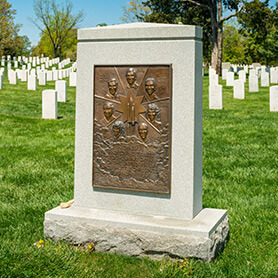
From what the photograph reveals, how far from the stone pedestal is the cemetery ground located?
0.14m

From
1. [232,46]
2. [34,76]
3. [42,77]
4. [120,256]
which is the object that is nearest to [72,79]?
[42,77]

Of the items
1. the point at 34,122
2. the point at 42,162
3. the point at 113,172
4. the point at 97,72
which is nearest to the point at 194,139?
the point at 113,172

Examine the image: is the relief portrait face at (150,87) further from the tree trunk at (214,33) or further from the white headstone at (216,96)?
the tree trunk at (214,33)

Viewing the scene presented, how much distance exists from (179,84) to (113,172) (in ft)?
3.20

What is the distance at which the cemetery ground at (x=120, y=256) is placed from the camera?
10.8ft

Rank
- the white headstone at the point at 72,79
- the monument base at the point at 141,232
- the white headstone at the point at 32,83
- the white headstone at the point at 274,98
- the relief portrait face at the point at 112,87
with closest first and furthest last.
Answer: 1. the monument base at the point at 141,232
2. the relief portrait face at the point at 112,87
3. the white headstone at the point at 274,98
4. the white headstone at the point at 32,83
5. the white headstone at the point at 72,79

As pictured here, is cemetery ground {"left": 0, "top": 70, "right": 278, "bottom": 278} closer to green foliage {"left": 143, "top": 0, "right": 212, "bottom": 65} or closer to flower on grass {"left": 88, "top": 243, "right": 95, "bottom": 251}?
flower on grass {"left": 88, "top": 243, "right": 95, "bottom": 251}

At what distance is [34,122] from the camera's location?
38.9ft

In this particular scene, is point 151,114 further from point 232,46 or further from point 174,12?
point 232,46

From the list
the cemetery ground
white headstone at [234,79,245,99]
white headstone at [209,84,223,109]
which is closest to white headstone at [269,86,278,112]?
white headstone at [209,84,223,109]

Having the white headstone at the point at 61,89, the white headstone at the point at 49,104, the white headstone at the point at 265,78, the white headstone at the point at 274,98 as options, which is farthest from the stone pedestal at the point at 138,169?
the white headstone at the point at 265,78

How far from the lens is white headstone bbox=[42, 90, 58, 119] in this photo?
12.3 m

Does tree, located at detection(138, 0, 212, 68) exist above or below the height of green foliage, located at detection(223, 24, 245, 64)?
below

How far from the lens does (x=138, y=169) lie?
3785 mm
